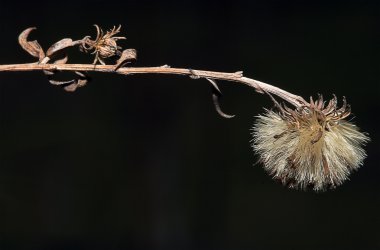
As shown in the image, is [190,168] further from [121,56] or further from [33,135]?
[121,56]

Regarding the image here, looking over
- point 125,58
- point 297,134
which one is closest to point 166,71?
point 125,58

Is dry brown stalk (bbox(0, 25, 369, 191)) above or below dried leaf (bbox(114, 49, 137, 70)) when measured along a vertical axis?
below

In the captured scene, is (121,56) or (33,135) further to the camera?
(33,135)

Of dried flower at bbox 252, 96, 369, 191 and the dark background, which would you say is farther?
the dark background

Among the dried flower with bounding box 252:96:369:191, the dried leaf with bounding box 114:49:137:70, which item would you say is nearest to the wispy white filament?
the dried flower with bounding box 252:96:369:191

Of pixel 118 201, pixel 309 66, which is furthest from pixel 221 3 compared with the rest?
pixel 118 201

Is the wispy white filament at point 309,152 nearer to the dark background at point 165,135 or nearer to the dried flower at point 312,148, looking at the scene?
the dried flower at point 312,148

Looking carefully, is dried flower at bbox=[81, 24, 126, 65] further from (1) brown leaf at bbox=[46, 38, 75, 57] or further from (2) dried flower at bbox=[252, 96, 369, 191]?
(2) dried flower at bbox=[252, 96, 369, 191]

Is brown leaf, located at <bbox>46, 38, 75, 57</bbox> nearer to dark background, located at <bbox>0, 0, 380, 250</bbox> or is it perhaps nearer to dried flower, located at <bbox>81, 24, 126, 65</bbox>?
dried flower, located at <bbox>81, 24, 126, 65</bbox>

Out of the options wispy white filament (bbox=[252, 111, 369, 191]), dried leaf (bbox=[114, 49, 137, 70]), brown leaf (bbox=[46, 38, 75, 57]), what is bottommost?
wispy white filament (bbox=[252, 111, 369, 191])
